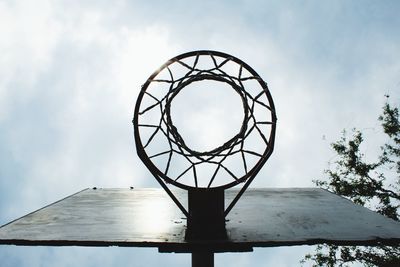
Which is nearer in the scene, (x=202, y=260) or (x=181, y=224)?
(x=181, y=224)

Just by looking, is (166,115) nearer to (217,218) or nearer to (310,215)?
(217,218)

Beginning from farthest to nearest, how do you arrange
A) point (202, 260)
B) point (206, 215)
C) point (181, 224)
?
point (202, 260) < point (181, 224) < point (206, 215)

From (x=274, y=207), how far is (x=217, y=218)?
1.04 meters

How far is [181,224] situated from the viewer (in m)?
2.91

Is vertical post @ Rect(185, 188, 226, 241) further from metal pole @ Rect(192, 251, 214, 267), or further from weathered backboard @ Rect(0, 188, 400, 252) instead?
metal pole @ Rect(192, 251, 214, 267)

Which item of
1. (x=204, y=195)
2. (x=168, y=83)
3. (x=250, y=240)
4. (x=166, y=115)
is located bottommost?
(x=250, y=240)

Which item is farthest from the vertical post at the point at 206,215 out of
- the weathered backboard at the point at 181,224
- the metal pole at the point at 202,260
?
the metal pole at the point at 202,260

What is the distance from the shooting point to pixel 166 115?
10.6 ft

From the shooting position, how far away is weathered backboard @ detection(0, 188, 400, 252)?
8.28 ft

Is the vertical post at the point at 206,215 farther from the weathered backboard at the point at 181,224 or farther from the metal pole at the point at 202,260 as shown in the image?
the metal pole at the point at 202,260

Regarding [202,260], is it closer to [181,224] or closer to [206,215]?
[181,224]

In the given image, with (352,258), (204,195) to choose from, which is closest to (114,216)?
(204,195)

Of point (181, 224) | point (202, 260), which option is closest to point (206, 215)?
point (181, 224)

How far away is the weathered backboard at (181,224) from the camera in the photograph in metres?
2.52
